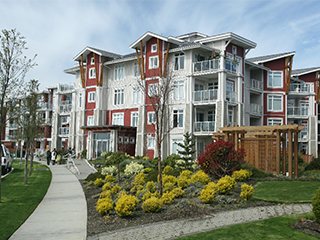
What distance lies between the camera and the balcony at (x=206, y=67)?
32.7 metres

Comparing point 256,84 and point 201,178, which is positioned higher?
point 256,84

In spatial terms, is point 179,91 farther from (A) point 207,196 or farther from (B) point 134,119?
(A) point 207,196

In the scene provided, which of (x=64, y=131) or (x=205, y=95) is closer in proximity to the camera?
(x=205, y=95)

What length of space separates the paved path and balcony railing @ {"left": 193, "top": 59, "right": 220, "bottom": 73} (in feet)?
77.2

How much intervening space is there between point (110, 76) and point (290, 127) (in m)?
29.0

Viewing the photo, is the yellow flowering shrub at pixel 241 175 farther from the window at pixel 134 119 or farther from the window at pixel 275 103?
the window at pixel 275 103

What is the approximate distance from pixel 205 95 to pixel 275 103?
11799 millimetres

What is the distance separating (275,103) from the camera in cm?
4022

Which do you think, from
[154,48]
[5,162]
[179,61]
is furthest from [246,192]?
[154,48]

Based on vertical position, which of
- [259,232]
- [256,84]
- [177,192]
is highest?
[256,84]

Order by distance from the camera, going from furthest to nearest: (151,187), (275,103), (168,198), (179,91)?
(275,103) → (179,91) → (151,187) → (168,198)

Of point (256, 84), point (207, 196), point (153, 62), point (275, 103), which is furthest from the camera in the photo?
point (275, 103)

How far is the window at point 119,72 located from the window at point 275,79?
1741cm

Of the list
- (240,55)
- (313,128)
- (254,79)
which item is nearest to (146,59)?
(240,55)
